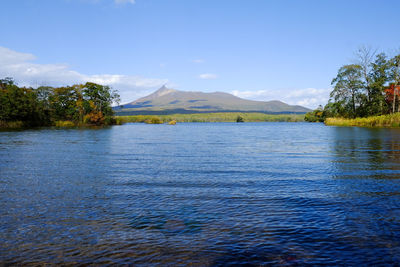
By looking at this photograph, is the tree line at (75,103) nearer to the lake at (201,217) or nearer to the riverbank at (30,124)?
the riverbank at (30,124)

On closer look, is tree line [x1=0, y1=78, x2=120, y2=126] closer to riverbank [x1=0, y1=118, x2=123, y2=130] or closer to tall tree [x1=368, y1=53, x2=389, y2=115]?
riverbank [x1=0, y1=118, x2=123, y2=130]

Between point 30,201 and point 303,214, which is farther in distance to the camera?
point 30,201

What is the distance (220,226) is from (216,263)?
1.76m

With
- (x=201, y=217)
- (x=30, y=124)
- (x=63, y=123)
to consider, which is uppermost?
(x=63, y=123)

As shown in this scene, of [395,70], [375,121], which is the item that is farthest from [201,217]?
[395,70]

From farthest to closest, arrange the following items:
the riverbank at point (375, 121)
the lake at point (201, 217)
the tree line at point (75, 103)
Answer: the tree line at point (75, 103)
the riverbank at point (375, 121)
the lake at point (201, 217)

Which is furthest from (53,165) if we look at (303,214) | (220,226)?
(303,214)

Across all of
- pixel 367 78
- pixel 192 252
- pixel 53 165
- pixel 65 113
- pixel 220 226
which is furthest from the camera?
pixel 65 113

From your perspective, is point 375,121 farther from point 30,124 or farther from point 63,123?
point 63,123

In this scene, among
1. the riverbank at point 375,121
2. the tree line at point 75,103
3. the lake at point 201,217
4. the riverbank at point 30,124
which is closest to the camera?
the lake at point 201,217

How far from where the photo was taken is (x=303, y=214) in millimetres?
7945

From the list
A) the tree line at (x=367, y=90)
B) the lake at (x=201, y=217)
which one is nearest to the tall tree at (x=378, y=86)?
the tree line at (x=367, y=90)

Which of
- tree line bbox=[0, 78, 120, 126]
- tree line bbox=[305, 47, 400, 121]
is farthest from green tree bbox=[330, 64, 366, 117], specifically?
tree line bbox=[0, 78, 120, 126]

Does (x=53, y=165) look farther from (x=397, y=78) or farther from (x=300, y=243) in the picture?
(x=397, y=78)
